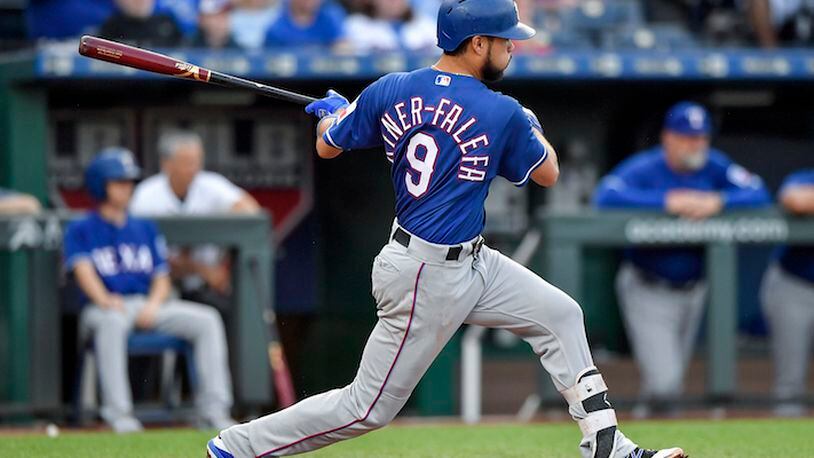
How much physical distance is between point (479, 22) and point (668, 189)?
3.74 meters

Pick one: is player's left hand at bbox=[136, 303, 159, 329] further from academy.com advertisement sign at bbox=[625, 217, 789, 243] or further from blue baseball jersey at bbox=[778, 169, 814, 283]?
blue baseball jersey at bbox=[778, 169, 814, 283]

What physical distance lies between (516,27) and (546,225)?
3.44 meters

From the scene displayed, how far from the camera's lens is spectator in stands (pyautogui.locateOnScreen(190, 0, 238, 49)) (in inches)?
325

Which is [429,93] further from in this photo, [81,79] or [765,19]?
[765,19]

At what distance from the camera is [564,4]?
945cm

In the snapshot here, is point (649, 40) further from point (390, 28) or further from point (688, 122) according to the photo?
point (390, 28)

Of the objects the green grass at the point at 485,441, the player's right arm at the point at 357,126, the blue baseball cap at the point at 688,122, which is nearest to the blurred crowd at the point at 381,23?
the blue baseball cap at the point at 688,122

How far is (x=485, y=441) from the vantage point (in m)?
6.38

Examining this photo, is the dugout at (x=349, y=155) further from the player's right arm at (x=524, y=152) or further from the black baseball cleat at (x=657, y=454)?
the player's right arm at (x=524, y=152)

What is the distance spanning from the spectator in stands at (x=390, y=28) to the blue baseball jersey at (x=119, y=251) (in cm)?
191

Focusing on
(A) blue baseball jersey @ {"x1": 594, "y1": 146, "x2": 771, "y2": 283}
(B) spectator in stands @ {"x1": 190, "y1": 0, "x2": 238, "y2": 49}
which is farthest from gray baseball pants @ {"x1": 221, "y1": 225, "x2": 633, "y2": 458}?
(B) spectator in stands @ {"x1": 190, "y1": 0, "x2": 238, "y2": 49}

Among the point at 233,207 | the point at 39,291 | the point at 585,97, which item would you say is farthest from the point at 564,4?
the point at 39,291

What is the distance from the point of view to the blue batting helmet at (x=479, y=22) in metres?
4.46

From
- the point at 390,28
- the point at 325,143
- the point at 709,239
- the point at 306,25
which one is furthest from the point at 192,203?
the point at 325,143
